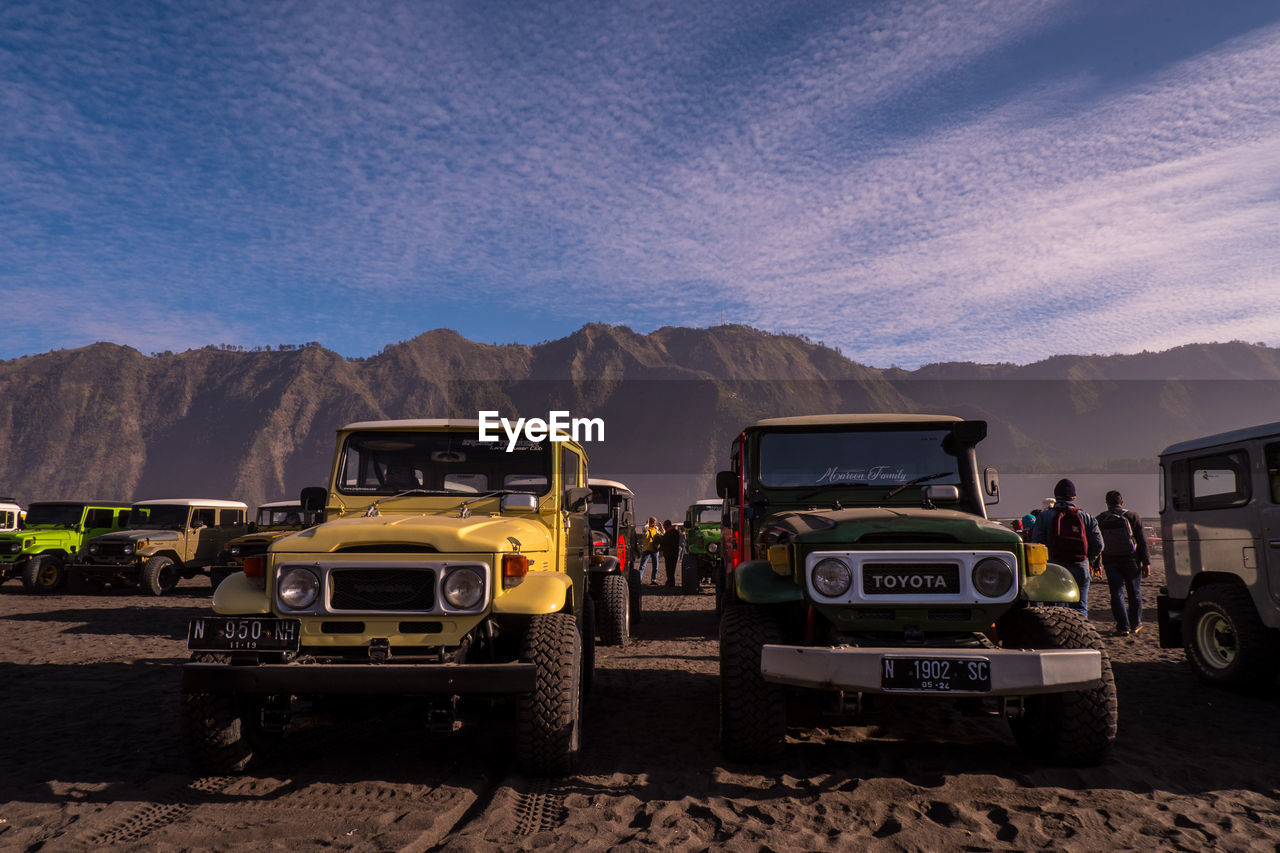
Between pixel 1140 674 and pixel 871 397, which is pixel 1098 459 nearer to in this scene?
pixel 871 397

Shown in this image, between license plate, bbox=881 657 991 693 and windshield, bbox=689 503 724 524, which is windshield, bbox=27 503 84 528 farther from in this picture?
license plate, bbox=881 657 991 693

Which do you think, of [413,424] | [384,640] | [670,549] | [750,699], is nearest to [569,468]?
[413,424]

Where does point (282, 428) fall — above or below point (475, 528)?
above

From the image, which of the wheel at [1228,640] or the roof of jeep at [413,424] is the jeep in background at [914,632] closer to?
the roof of jeep at [413,424]

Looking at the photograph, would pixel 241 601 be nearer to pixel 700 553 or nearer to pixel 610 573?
pixel 610 573

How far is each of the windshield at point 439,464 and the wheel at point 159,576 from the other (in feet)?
39.4

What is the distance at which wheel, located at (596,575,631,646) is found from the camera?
8.68 meters

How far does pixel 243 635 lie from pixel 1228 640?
7731 millimetres

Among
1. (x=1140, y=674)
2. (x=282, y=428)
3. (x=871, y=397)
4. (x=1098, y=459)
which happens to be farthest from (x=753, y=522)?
(x=1098, y=459)

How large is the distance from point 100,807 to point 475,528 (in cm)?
233

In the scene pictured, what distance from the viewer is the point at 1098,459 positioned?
411 feet

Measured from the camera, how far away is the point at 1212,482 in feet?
22.6

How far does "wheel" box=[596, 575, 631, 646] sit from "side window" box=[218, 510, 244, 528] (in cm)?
1210

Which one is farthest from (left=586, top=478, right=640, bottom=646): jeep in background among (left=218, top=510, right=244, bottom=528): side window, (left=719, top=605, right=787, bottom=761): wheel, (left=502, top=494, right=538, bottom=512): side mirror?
(left=218, top=510, right=244, bottom=528): side window
